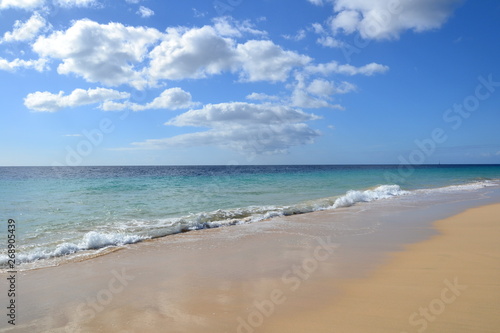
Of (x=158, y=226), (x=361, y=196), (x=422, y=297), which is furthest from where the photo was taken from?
(x=361, y=196)

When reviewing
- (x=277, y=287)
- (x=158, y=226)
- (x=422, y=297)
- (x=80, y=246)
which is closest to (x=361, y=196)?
(x=158, y=226)

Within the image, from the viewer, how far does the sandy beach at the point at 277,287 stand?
4020 millimetres

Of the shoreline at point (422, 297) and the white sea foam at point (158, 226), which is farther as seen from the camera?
the white sea foam at point (158, 226)

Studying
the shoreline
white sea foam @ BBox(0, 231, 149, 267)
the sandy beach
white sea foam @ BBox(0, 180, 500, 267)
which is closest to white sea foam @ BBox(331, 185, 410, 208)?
white sea foam @ BBox(0, 180, 500, 267)

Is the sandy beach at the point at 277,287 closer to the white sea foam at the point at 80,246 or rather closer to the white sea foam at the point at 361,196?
the white sea foam at the point at 80,246

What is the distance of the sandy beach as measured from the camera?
402 centimetres

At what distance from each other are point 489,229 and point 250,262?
772 centimetres

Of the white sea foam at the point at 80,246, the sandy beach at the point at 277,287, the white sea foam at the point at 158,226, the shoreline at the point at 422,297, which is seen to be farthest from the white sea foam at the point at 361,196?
the white sea foam at the point at 80,246

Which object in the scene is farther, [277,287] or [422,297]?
[277,287]

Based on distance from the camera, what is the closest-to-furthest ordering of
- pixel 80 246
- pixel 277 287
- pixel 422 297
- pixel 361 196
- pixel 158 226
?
pixel 422 297
pixel 277 287
pixel 80 246
pixel 158 226
pixel 361 196

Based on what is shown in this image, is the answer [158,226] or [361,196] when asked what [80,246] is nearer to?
[158,226]

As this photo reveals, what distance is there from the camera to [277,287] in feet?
16.9

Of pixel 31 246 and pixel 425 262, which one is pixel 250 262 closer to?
pixel 425 262

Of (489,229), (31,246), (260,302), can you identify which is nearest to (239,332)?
(260,302)
